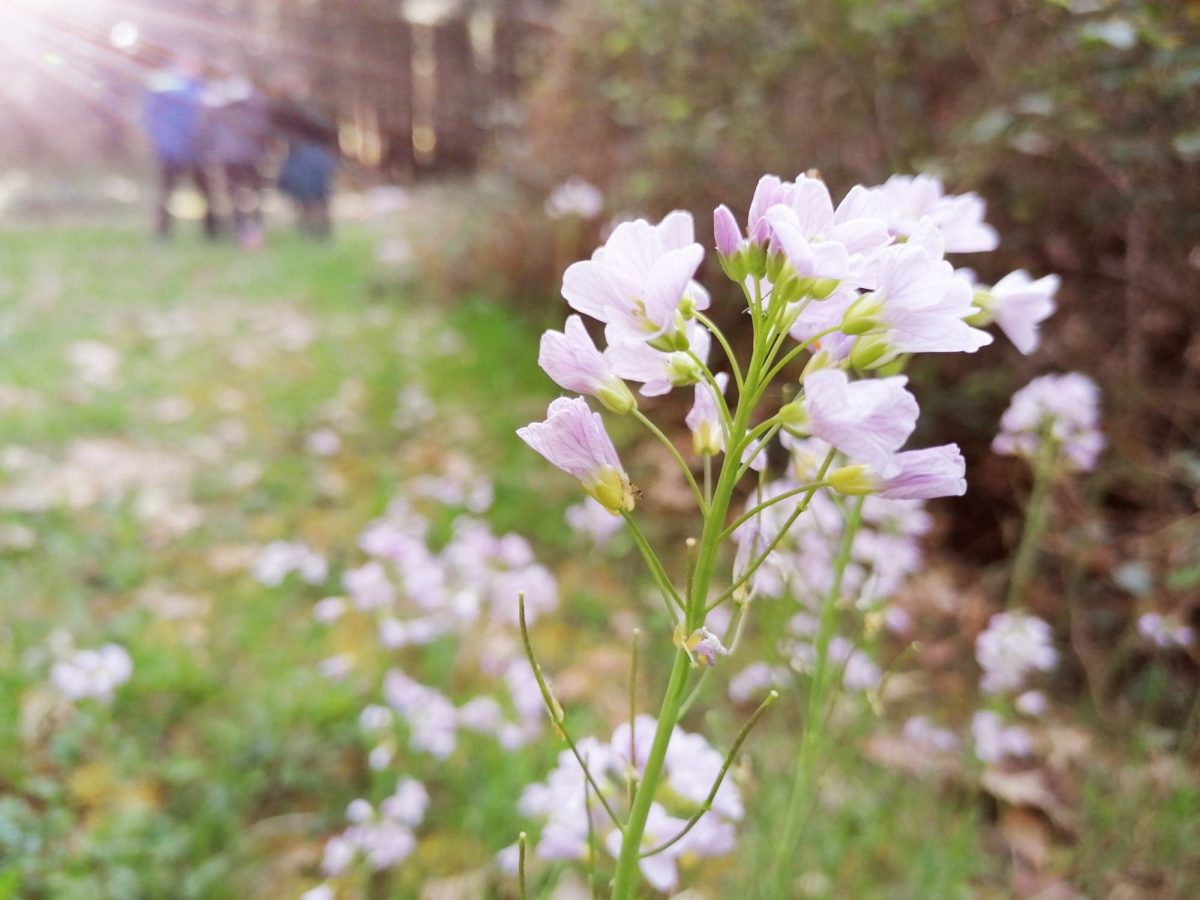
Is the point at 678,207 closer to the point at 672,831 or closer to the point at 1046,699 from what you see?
the point at 1046,699

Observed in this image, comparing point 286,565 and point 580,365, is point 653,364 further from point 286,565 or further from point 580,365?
point 286,565

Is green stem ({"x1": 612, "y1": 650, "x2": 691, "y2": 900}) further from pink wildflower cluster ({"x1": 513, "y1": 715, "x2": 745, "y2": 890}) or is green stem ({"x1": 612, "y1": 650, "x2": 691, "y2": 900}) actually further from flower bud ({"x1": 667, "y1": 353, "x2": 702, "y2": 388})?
flower bud ({"x1": 667, "y1": 353, "x2": 702, "y2": 388})

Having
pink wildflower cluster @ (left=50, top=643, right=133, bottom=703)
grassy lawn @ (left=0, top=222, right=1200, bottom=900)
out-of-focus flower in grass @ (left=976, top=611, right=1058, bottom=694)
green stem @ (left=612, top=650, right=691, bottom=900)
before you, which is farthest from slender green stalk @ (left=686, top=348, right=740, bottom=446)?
pink wildflower cluster @ (left=50, top=643, right=133, bottom=703)

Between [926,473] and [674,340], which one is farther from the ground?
[674,340]

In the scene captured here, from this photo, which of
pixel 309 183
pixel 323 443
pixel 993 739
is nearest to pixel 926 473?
pixel 993 739

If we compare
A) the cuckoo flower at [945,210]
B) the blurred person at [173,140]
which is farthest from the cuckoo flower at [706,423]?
the blurred person at [173,140]

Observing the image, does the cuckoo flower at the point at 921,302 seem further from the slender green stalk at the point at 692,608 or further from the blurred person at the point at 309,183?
the blurred person at the point at 309,183

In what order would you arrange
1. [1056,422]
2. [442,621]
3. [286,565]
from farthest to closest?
[286,565] < [442,621] < [1056,422]
